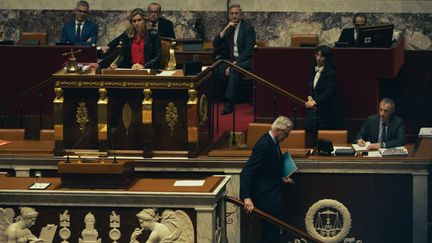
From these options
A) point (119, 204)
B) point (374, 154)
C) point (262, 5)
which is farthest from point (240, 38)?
point (119, 204)

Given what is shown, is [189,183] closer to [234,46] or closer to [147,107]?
[147,107]

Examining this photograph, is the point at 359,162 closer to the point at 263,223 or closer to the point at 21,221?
the point at 263,223

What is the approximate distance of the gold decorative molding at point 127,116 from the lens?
16.3 meters

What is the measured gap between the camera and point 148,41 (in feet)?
55.4


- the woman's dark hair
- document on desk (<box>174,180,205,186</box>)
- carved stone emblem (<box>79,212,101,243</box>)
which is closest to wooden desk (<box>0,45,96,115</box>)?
the woman's dark hair

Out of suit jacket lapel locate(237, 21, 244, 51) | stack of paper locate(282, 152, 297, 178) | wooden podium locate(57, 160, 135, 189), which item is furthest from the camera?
suit jacket lapel locate(237, 21, 244, 51)

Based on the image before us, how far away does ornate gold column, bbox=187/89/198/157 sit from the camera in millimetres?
16156

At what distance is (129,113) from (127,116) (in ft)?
0.15

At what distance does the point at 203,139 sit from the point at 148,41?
1346 millimetres

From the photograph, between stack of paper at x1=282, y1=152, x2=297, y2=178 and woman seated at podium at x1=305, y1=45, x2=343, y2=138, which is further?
woman seated at podium at x1=305, y1=45, x2=343, y2=138

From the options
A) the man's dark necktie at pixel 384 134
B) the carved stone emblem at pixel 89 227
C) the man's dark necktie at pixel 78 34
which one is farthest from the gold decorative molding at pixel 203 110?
the man's dark necktie at pixel 78 34

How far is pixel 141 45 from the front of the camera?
55.6 feet

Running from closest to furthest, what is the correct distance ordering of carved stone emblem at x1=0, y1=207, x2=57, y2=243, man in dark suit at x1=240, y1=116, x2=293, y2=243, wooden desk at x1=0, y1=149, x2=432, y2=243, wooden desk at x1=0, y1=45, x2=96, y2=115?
carved stone emblem at x1=0, y1=207, x2=57, y2=243 < man in dark suit at x1=240, y1=116, x2=293, y2=243 < wooden desk at x1=0, y1=149, x2=432, y2=243 < wooden desk at x1=0, y1=45, x2=96, y2=115

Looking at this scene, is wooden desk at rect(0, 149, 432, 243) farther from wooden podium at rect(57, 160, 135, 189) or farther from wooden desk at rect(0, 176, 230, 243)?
wooden podium at rect(57, 160, 135, 189)
